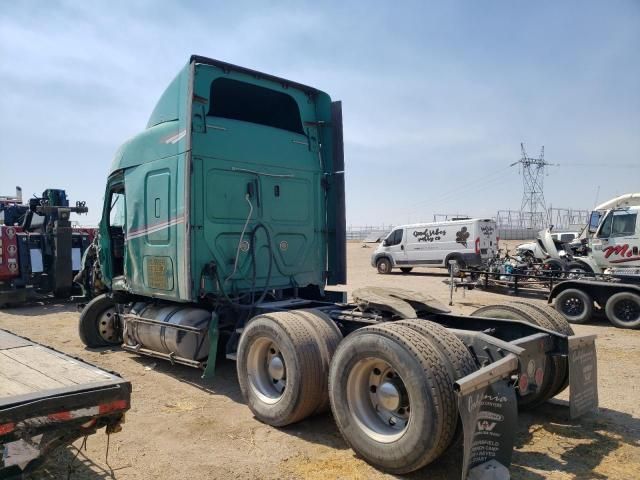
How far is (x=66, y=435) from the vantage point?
2.96m

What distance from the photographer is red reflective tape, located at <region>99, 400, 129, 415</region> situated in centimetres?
300

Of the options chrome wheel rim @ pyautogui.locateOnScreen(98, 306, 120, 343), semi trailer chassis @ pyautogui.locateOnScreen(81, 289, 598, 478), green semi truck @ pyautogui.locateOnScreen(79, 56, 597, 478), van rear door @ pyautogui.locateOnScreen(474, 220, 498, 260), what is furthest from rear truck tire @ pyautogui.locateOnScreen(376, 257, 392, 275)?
semi trailer chassis @ pyautogui.locateOnScreen(81, 289, 598, 478)

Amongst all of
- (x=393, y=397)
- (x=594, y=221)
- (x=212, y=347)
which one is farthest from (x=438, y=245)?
(x=393, y=397)

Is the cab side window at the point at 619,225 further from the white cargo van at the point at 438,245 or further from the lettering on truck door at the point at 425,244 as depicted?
the lettering on truck door at the point at 425,244

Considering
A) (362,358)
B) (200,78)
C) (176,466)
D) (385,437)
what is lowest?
(176,466)

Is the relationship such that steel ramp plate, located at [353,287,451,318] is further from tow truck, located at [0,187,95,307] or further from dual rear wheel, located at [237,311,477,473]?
tow truck, located at [0,187,95,307]

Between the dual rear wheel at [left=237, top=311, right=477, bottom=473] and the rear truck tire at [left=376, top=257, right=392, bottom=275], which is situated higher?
the rear truck tire at [left=376, top=257, right=392, bottom=275]

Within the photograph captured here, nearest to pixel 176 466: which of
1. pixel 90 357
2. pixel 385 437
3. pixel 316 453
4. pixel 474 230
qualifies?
pixel 316 453

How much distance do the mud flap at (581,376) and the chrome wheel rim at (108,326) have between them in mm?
6236

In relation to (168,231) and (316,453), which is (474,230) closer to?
(168,231)

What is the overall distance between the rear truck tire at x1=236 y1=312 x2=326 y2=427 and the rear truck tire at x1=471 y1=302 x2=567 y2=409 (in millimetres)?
1697

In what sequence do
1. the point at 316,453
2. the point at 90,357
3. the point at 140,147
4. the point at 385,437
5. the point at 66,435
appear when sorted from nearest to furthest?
the point at 66,435
the point at 385,437
the point at 316,453
the point at 140,147
the point at 90,357

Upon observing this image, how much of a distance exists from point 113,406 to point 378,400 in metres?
1.82

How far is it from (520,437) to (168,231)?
417 cm
